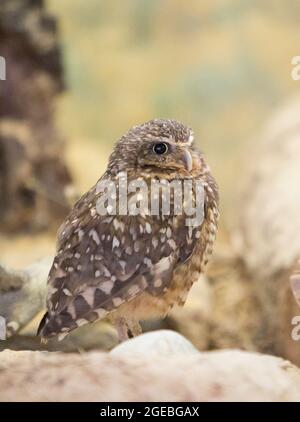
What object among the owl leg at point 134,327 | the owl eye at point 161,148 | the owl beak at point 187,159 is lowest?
the owl leg at point 134,327

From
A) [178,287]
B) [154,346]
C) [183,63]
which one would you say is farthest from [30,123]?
[154,346]

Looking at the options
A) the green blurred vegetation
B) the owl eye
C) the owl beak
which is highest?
the green blurred vegetation

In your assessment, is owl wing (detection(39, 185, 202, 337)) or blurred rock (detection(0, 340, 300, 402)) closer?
blurred rock (detection(0, 340, 300, 402))

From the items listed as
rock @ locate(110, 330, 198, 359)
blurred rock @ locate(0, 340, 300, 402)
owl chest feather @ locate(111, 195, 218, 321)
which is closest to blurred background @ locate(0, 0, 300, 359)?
owl chest feather @ locate(111, 195, 218, 321)

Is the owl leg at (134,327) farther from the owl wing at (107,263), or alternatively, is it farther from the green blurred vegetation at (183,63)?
the green blurred vegetation at (183,63)

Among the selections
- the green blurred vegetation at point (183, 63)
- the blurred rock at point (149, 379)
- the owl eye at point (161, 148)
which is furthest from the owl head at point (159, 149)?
the green blurred vegetation at point (183, 63)

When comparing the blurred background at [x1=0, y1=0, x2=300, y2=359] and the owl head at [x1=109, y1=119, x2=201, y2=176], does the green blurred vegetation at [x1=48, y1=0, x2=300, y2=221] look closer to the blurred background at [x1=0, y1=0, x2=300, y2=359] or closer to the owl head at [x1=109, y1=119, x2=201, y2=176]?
the blurred background at [x1=0, y1=0, x2=300, y2=359]

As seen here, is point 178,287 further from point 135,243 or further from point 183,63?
point 183,63
